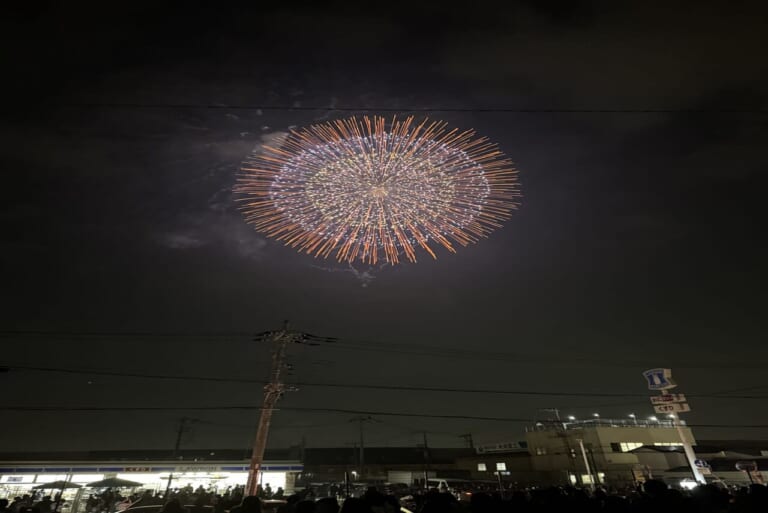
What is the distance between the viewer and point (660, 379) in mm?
37812

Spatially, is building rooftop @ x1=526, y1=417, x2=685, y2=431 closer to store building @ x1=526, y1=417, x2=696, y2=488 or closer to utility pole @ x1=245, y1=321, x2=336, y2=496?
store building @ x1=526, y1=417, x2=696, y2=488

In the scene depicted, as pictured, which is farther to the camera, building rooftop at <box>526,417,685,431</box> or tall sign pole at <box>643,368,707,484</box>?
building rooftop at <box>526,417,685,431</box>

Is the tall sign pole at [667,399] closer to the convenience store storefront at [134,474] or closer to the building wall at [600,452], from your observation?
the building wall at [600,452]

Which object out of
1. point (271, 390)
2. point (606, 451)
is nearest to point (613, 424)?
point (606, 451)

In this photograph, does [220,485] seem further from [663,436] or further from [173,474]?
[663,436]

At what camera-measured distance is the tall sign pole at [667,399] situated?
3509 centimetres

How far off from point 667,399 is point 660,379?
5.81 feet

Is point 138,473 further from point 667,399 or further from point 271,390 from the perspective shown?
point 667,399

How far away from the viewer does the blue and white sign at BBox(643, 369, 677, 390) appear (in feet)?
123

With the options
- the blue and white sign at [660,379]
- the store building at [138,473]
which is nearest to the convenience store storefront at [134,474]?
the store building at [138,473]

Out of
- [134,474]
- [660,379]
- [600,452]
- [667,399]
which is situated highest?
[660,379]

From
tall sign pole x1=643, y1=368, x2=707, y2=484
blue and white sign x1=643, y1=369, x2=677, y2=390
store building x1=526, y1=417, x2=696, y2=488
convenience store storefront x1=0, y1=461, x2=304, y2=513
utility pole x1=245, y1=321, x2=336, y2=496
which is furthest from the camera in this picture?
store building x1=526, y1=417, x2=696, y2=488

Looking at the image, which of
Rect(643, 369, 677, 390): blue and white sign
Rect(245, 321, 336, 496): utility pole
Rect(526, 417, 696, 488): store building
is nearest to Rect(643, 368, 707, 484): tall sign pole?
Rect(643, 369, 677, 390): blue and white sign

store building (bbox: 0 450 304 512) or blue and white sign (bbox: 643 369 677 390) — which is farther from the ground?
blue and white sign (bbox: 643 369 677 390)
